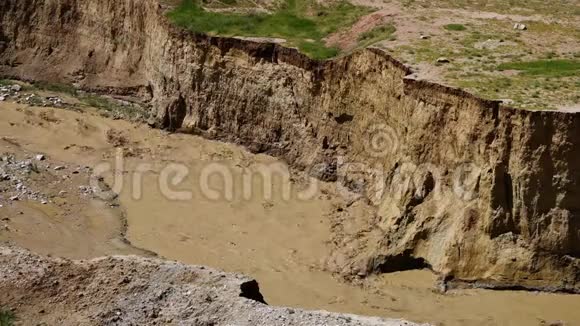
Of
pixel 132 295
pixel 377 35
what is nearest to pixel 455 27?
pixel 377 35

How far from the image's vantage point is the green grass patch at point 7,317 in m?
15.9

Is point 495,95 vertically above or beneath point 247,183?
above

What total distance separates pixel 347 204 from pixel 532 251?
655 cm

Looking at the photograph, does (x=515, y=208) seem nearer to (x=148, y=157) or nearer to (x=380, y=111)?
(x=380, y=111)

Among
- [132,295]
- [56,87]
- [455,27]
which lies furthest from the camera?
[56,87]

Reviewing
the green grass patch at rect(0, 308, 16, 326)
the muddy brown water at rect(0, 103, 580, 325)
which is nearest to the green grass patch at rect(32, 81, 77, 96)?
the muddy brown water at rect(0, 103, 580, 325)

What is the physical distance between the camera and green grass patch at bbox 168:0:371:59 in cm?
3083

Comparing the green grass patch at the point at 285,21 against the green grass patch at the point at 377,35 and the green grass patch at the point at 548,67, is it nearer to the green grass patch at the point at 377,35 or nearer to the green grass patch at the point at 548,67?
the green grass patch at the point at 377,35

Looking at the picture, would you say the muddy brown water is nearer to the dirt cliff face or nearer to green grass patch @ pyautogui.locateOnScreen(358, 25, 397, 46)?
the dirt cliff face

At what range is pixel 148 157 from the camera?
29.7 m

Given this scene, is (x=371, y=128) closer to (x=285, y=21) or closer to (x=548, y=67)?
(x=548, y=67)

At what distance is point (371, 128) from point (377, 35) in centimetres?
425

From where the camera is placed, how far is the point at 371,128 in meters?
26.1

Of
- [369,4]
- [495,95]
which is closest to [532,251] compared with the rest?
[495,95]
